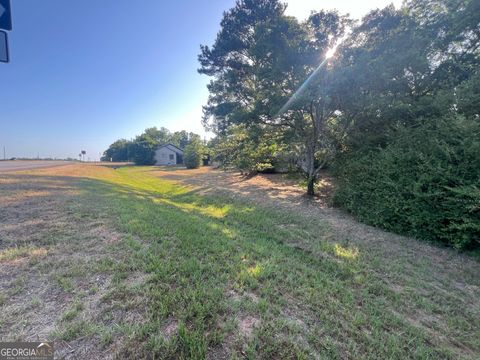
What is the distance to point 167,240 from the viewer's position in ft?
13.3

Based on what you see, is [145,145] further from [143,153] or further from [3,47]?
[3,47]

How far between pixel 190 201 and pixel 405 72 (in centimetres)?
1014

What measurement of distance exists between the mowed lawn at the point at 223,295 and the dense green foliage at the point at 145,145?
3204cm

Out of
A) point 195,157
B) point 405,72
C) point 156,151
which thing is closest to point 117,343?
point 405,72

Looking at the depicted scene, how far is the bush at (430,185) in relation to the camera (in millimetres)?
4285

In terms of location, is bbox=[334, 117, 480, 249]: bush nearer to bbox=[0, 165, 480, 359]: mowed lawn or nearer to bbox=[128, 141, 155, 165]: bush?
bbox=[0, 165, 480, 359]: mowed lawn

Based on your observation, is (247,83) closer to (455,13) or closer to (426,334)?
(455,13)

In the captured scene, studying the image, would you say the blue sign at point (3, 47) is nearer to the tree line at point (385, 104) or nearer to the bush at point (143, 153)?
the tree line at point (385, 104)

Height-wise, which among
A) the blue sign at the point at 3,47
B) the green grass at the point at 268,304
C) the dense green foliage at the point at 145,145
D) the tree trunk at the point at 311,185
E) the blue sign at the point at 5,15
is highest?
the dense green foliage at the point at 145,145

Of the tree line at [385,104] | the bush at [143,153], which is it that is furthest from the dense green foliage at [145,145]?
the tree line at [385,104]

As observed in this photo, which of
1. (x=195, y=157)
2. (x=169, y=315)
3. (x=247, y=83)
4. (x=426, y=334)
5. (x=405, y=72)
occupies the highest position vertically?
(x=247, y=83)

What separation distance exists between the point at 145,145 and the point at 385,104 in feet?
139

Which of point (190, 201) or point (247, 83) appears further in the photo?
point (247, 83)

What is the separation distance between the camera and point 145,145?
4206 cm
